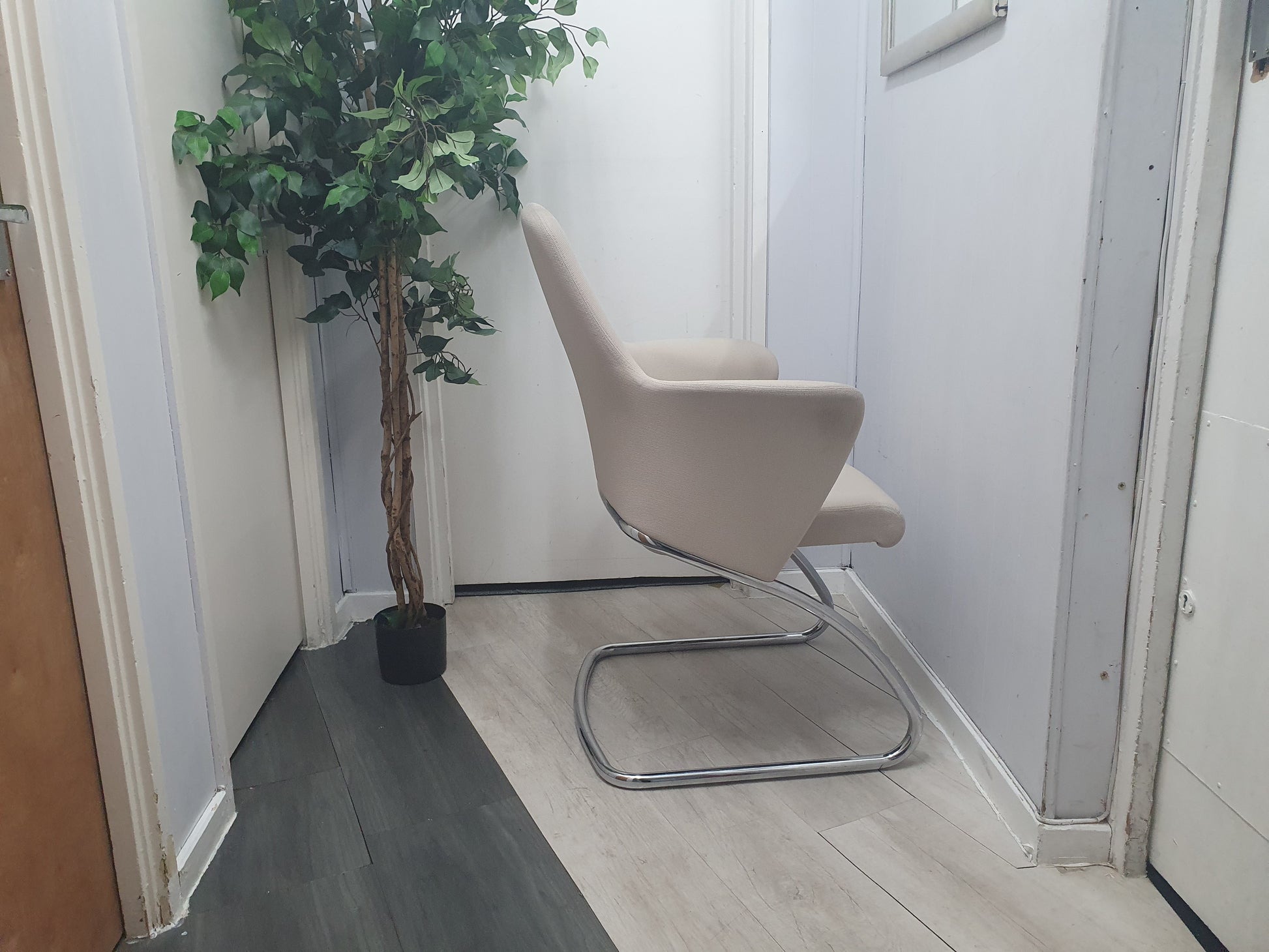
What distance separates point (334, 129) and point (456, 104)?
0.25 meters

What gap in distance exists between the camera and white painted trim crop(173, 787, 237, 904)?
1.22m

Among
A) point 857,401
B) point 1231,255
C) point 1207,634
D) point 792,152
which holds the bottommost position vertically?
point 1207,634

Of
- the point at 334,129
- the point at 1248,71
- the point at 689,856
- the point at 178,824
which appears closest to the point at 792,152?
→ the point at 334,129

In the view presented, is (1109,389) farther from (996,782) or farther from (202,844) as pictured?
(202,844)

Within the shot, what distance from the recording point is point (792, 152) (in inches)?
84.3

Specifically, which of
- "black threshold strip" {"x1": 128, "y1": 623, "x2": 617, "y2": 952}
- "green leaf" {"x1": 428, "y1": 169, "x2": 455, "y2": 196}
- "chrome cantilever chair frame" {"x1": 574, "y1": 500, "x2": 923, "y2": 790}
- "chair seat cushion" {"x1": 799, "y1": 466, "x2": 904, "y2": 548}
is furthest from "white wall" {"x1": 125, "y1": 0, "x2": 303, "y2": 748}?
"chair seat cushion" {"x1": 799, "y1": 466, "x2": 904, "y2": 548}

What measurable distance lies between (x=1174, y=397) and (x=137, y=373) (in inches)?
52.3

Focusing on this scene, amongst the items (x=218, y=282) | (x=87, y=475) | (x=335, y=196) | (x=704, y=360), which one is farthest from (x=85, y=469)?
(x=704, y=360)

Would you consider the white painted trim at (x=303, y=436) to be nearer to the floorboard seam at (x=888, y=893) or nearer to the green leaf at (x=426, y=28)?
the green leaf at (x=426, y=28)

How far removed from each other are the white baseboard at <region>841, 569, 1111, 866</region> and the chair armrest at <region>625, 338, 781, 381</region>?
2.08 ft

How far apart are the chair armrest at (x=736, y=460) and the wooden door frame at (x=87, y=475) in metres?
0.73

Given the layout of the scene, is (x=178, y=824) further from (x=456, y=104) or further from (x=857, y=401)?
(x=456, y=104)

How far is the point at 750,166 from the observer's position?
214cm

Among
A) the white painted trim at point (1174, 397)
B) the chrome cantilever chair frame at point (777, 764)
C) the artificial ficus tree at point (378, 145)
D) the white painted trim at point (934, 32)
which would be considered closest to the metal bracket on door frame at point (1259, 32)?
the white painted trim at point (1174, 397)
